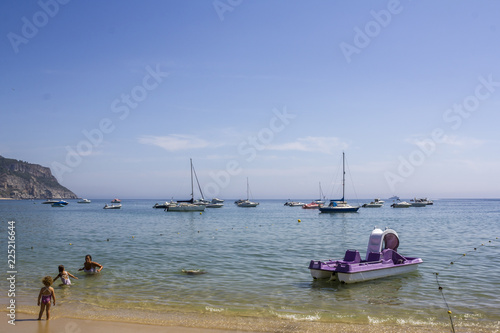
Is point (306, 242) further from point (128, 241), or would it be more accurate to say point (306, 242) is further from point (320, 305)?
point (320, 305)

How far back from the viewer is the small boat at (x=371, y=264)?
17.6 metres

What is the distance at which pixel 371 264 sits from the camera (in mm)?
18672

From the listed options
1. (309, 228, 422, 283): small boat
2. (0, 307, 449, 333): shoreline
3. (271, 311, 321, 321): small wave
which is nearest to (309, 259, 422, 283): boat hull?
(309, 228, 422, 283): small boat

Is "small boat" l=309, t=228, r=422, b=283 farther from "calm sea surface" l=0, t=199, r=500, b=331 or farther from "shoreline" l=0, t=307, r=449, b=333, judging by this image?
"shoreline" l=0, t=307, r=449, b=333

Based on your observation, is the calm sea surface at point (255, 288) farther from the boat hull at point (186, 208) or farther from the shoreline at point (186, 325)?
the boat hull at point (186, 208)

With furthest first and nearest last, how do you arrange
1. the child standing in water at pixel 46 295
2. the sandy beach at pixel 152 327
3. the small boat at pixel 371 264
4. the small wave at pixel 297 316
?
the small boat at pixel 371 264
the small wave at pixel 297 316
the child standing in water at pixel 46 295
the sandy beach at pixel 152 327

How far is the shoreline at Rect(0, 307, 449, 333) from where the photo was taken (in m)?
11.4

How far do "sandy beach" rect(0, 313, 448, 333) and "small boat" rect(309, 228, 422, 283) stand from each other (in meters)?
5.40

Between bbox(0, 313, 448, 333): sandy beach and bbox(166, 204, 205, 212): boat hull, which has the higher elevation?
bbox(166, 204, 205, 212): boat hull

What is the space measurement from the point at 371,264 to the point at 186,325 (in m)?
10.3

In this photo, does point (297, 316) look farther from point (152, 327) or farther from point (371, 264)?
point (371, 264)

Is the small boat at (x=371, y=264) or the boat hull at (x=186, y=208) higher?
the boat hull at (x=186, y=208)

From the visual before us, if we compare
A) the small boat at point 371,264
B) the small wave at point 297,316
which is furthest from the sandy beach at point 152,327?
the small boat at point 371,264

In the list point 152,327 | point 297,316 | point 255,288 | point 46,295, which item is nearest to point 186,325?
point 152,327
